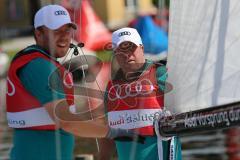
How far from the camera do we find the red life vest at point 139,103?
3635 millimetres

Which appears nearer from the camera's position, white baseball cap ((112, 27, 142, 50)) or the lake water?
white baseball cap ((112, 27, 142, 50))

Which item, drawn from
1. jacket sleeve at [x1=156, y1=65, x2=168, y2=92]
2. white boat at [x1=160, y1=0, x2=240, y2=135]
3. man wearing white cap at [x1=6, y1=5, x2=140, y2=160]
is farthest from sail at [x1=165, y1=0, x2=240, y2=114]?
man wearing white cap at [x1=6, y1=5, x2=140, y2=160]

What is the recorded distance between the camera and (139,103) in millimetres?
3664

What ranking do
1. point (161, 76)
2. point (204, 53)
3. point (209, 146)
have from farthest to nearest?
point (209, 146)
point (161, 76)
point (204, 53)

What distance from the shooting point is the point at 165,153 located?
11.8 ft

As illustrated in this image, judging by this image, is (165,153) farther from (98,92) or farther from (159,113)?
(98,92)

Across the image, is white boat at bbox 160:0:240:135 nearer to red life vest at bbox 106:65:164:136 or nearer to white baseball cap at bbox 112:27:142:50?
red life vest at bbox 106:65:164:136

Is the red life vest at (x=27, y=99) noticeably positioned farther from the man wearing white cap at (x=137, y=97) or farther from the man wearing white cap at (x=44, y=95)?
the man wearing white cap at (x=137, y=97)

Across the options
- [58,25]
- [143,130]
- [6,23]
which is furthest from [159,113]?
[6,23]

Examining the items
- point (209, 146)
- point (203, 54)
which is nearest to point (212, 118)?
point (203, 54)

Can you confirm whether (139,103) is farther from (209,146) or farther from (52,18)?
(209,146)

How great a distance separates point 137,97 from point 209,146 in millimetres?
4330

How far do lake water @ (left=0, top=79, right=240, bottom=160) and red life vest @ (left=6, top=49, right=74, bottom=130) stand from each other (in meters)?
2.76

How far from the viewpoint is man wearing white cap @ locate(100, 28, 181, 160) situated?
364 cm
